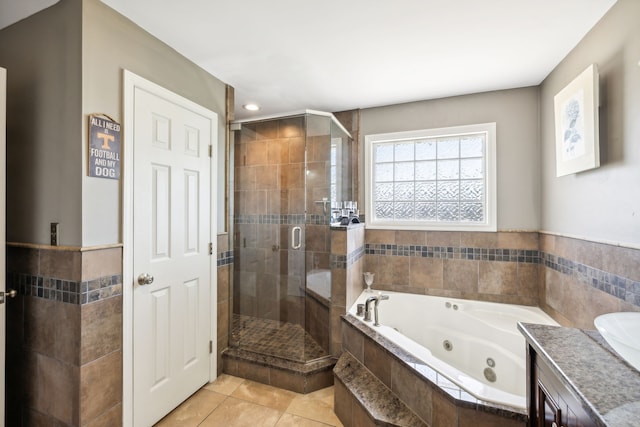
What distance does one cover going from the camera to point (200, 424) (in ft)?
5.77

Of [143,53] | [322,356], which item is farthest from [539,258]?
[143,53]

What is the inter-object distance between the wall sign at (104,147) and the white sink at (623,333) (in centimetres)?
213

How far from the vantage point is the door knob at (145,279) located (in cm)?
163

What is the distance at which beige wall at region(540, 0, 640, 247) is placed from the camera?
1.40 metres

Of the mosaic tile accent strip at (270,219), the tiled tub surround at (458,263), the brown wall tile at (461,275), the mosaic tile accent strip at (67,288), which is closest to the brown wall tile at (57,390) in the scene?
the mosaic tile accent strip at (67,288)

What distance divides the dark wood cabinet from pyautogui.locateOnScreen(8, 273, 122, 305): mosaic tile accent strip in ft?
6.35

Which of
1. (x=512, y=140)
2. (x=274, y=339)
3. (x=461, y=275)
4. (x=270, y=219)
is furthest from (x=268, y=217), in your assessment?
(x=512, y=140)

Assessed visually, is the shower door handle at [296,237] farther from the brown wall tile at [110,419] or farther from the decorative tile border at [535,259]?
the brown wall tile at [110,419]

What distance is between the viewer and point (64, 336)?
141 centimetres

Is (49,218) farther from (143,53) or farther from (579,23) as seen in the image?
(579,23)

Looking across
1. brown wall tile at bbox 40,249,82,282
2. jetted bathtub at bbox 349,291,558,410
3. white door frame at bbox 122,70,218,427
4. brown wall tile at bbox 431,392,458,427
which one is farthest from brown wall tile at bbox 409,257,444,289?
brown wall tile at bbox 40,249,82,282

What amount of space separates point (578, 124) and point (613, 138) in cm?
24

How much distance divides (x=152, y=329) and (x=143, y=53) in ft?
5.44

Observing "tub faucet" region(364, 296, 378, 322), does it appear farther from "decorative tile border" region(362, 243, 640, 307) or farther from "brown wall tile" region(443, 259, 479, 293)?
"brown wall tile" region(443, 259, 479, 293)
